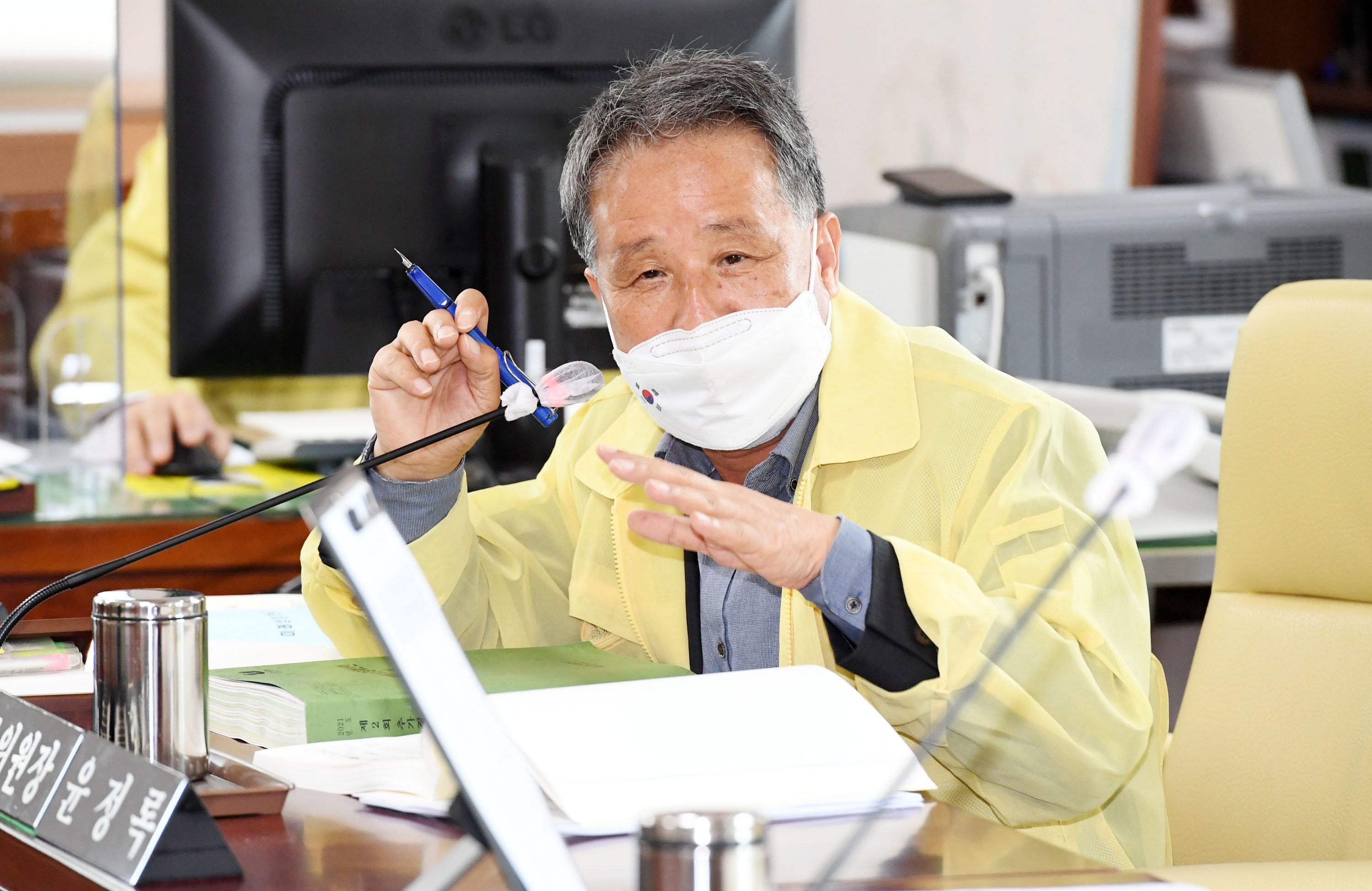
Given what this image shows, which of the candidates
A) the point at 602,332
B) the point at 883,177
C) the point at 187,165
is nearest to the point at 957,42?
the point at 883,177

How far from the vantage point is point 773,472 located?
134 cm

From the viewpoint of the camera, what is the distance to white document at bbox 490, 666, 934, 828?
826 millimetres

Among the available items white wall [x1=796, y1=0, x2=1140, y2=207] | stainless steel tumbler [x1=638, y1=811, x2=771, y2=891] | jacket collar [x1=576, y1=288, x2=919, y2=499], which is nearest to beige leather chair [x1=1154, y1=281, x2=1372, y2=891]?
jacket collar [x1=576, y1=288, x2=919, y2=499]

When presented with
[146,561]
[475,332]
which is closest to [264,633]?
[475,332]

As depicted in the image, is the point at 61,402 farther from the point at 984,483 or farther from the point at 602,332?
the point at 984,483

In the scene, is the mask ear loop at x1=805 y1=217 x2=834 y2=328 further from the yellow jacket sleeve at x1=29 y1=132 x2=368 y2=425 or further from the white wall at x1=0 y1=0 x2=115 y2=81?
the white wall at x1=0 y1=0 x2=115 y2=81

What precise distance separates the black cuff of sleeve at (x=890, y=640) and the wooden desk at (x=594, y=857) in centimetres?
16

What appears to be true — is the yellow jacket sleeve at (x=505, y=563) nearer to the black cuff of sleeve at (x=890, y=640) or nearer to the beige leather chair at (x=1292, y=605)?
the black cuff of sleeve at (x=890, y=640)

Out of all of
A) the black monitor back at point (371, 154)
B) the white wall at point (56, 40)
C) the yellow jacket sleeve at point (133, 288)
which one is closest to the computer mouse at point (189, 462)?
the black monitor back at point (371, 154)

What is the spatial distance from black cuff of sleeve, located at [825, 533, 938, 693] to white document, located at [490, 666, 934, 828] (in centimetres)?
6

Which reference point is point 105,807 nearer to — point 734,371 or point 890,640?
point 890,640

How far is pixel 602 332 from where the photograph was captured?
190 cm

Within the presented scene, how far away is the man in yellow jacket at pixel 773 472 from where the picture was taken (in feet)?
3.52

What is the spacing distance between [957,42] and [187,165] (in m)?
2.20
